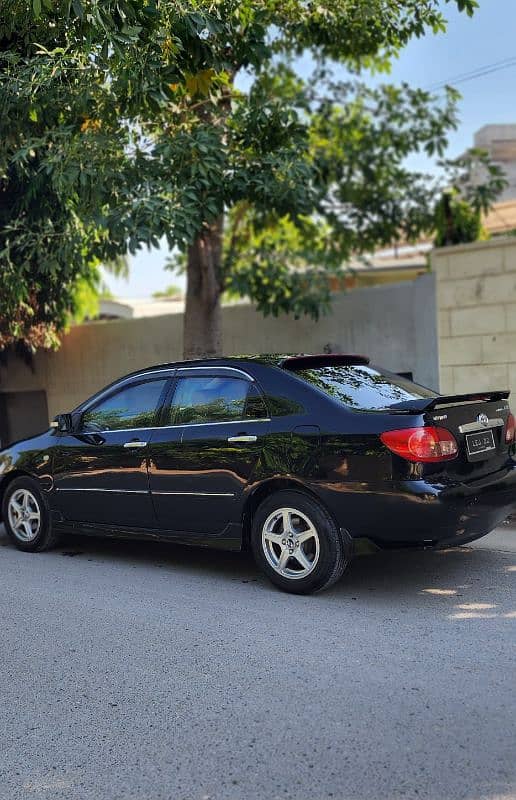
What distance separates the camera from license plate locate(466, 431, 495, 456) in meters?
5.19

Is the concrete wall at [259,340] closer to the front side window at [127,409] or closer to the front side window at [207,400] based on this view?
the front side window at [127,409]

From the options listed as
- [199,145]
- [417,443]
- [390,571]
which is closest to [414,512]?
[417,443]

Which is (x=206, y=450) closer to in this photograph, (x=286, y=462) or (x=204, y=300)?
(x=286, y=462)

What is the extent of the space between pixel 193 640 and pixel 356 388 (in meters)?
2.08

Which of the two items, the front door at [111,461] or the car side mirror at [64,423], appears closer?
the front door at [111,461]

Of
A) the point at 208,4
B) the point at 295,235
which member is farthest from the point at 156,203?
the point at 295,235

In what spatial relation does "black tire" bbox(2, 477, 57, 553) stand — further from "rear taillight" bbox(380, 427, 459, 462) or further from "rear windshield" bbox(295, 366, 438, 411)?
"rear taillight" bbox(380, 427, 459, 462)

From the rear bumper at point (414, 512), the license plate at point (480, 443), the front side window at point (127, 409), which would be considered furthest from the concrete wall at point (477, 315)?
the front side window at point (127, 409)

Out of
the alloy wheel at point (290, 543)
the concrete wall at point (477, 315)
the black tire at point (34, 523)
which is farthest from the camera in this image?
the concrete wall at point (477, 315)

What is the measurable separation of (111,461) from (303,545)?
6.14 feet

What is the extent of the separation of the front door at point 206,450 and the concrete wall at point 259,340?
179 inches

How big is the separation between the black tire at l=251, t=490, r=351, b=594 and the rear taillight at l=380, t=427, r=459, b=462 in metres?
0.65

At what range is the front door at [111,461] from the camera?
6.10 meters

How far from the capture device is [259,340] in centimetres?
1183
